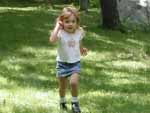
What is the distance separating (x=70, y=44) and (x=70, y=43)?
2 cm

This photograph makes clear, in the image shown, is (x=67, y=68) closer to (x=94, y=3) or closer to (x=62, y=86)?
(x=62, y=86)

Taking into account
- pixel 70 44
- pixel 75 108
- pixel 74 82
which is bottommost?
pixel 75 108

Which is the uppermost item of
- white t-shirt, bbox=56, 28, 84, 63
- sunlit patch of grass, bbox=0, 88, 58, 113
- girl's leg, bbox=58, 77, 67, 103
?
white t-shirt, bbox=56, 28, 84, 63

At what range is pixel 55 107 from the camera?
887cm

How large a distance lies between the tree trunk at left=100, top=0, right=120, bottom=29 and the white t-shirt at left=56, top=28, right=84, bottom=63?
13.2 metres

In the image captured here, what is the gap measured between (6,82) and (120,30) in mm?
10645

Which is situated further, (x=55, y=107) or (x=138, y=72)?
(x=138, y=72)

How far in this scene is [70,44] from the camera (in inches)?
330

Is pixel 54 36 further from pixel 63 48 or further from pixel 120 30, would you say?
pixel 120 30

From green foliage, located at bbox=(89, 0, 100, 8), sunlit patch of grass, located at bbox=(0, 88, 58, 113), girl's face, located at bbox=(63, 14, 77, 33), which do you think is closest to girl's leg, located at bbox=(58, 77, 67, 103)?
sunlit patch of grass, located at bbox=(0, 88, 58, 113)

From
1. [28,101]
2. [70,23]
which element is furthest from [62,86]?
[70,23]

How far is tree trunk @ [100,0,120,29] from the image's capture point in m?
21.6

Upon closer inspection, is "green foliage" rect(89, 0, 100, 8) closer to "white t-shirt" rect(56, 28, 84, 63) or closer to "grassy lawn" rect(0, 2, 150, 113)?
"grassy lawn" rect(0, 2, 150, 113)

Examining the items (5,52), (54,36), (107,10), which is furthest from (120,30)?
(54,36)
